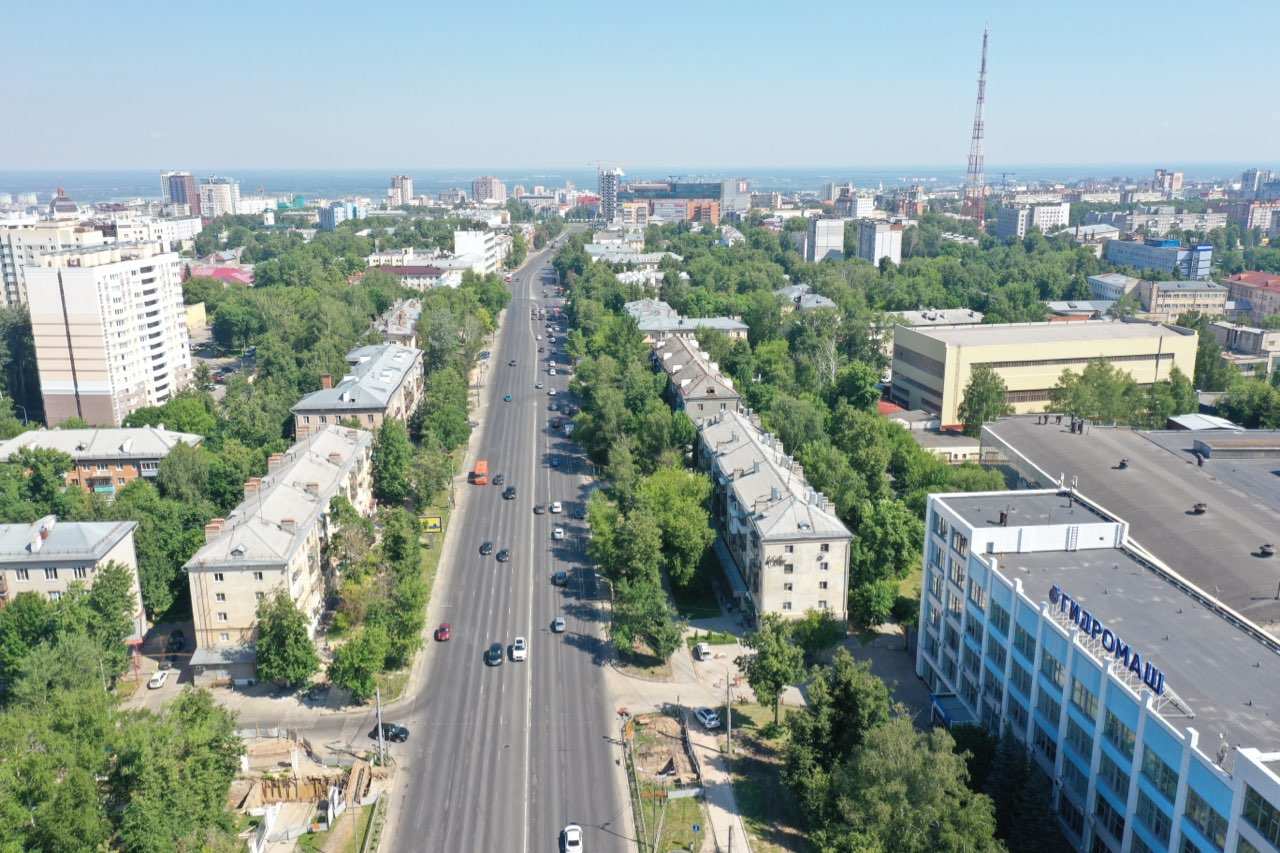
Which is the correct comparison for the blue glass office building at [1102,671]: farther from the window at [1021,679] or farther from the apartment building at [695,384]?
the apartment building at [695,384]

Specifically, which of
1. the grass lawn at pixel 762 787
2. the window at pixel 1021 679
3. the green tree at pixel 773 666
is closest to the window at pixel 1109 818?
the window at pixel 1021 679

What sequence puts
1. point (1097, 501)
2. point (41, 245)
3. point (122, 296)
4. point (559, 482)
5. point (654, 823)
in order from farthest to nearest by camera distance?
point (41, 245) < point (122, 296) < point (559, 482) < point (1097, 501) < point (654, 823)

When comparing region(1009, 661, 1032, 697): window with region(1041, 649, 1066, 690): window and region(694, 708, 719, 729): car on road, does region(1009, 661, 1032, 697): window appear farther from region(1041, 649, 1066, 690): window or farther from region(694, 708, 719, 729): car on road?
region(694, 708, 719, 729): car on road

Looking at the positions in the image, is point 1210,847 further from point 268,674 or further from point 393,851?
point 268,674

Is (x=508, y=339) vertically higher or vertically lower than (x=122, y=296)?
lower

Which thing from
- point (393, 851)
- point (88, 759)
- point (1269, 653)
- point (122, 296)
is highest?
point (122, 296)

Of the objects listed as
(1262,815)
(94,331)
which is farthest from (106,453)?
(1262,815)

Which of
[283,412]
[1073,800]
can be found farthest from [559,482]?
[1073,800]
